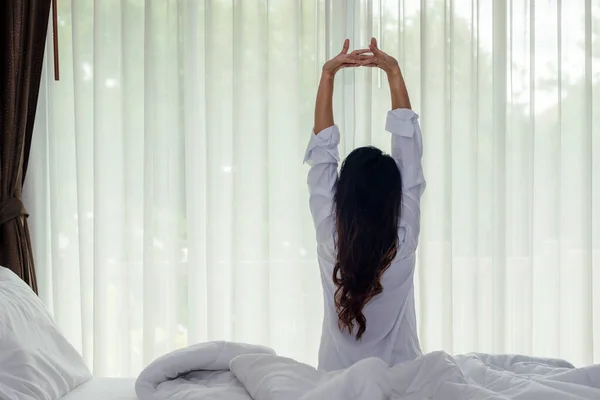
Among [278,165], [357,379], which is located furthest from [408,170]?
[278,165]

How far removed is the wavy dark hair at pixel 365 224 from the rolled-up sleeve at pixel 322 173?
0.06m

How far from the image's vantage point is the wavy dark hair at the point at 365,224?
5.87ft

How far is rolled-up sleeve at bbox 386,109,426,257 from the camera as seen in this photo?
6.08ft

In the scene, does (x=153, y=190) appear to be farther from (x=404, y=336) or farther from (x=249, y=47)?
(x=404, y=336)

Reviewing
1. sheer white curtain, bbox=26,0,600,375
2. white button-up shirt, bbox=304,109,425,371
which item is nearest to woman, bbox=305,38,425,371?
white button-up shirt, bbox=304,109,425,371

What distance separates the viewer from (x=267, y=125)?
304 cm

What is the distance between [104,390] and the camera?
1876mm

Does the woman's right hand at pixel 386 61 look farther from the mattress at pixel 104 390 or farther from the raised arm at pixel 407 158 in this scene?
the mattress at pixel 104 390

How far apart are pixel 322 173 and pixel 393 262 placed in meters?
0.30

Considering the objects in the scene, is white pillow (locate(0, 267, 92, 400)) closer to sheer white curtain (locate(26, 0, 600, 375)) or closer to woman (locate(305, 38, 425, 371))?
woman (locate(305, 38, 425, 371))

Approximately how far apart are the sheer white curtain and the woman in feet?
3.55

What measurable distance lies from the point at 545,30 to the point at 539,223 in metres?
0.82

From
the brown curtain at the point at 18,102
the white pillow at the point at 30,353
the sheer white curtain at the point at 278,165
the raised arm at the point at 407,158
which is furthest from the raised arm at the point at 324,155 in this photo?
the brown curtain at the point at 18,102

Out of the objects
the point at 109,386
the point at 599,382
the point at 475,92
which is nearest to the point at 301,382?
the point at 599,382
